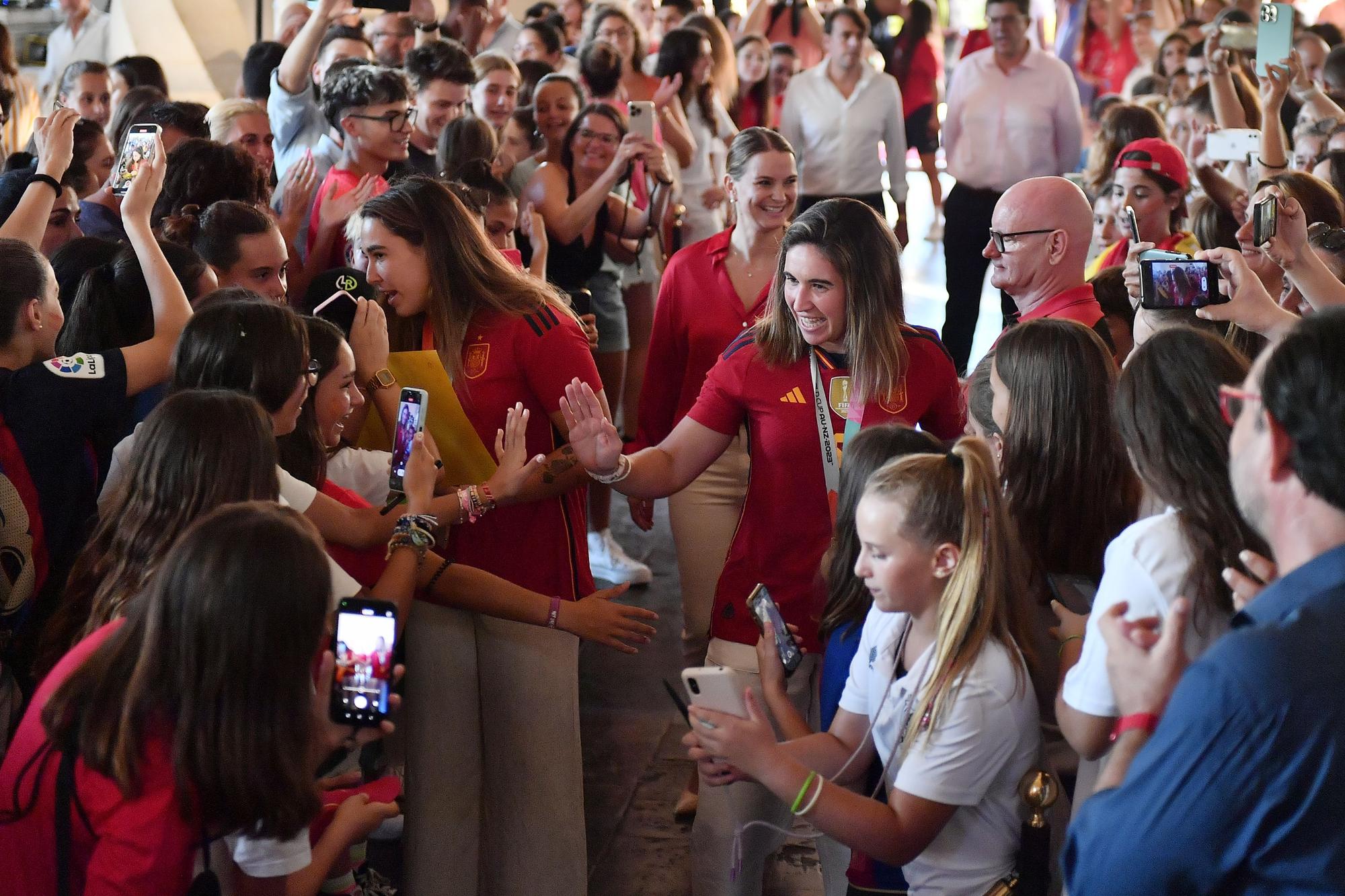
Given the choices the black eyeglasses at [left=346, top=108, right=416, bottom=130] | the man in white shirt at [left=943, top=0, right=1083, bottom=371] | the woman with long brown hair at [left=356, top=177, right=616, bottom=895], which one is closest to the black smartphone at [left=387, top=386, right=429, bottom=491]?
the woman with long brown hair at [left=356, top=177, right=616, bottom=895]

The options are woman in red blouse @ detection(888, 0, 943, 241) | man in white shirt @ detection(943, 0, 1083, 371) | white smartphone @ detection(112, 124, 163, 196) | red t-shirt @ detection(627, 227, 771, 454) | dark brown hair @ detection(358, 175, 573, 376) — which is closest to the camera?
dark brown hair @ detection(358, 175, 573, 376)

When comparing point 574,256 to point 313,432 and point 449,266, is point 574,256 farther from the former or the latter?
point 313,432

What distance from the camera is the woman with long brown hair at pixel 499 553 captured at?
2910mm

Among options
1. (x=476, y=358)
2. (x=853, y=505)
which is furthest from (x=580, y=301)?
(x=853, y=505)

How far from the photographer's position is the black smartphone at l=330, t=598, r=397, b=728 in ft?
6.43

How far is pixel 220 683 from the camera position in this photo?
67.9 inches

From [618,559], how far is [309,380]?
289cm

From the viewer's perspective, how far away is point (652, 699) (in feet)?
14.5

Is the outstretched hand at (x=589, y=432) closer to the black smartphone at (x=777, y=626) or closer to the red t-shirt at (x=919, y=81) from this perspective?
the black smartphone at (x=777, y=626)

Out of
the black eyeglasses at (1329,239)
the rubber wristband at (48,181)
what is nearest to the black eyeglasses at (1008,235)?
the black eyeglasses at (1329,239)

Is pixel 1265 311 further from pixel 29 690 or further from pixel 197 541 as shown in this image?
pixel 29 690

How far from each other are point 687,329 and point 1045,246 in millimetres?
1042

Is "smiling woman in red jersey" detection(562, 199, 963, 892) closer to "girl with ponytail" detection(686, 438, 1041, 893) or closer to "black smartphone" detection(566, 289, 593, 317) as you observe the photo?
"girl with ponytail" detection(686, 438, 1041, 893)

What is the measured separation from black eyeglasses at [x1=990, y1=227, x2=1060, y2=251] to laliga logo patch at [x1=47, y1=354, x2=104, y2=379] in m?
2.19
